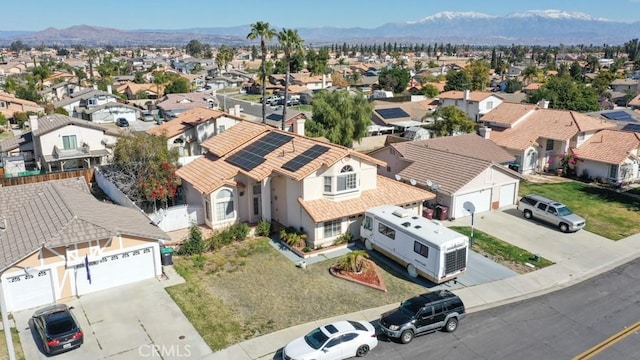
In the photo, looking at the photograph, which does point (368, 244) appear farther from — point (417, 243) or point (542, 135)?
point (542, 135)

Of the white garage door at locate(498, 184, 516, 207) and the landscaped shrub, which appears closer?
the landscaped shrub

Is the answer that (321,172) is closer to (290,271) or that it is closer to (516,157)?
(290,271)

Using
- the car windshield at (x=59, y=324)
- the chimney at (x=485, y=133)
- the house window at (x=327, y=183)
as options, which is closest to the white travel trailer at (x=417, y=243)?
the house window at (x=327, y=183)

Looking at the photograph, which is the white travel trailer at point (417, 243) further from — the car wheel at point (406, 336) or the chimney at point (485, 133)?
the chimney at point (485, 133)

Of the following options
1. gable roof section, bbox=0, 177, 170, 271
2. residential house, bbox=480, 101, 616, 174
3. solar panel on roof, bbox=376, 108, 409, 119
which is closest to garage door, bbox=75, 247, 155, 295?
gable roof section, bbox=0, 177, 170, 271

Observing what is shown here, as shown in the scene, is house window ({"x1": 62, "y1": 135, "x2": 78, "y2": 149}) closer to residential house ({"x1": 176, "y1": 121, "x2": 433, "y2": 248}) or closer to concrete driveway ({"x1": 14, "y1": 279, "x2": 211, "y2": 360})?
residential house ({"x1": 176, "y1": 121, "x2": 433, "y2": 248})

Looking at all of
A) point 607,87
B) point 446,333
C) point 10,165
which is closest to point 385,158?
point 446,333
